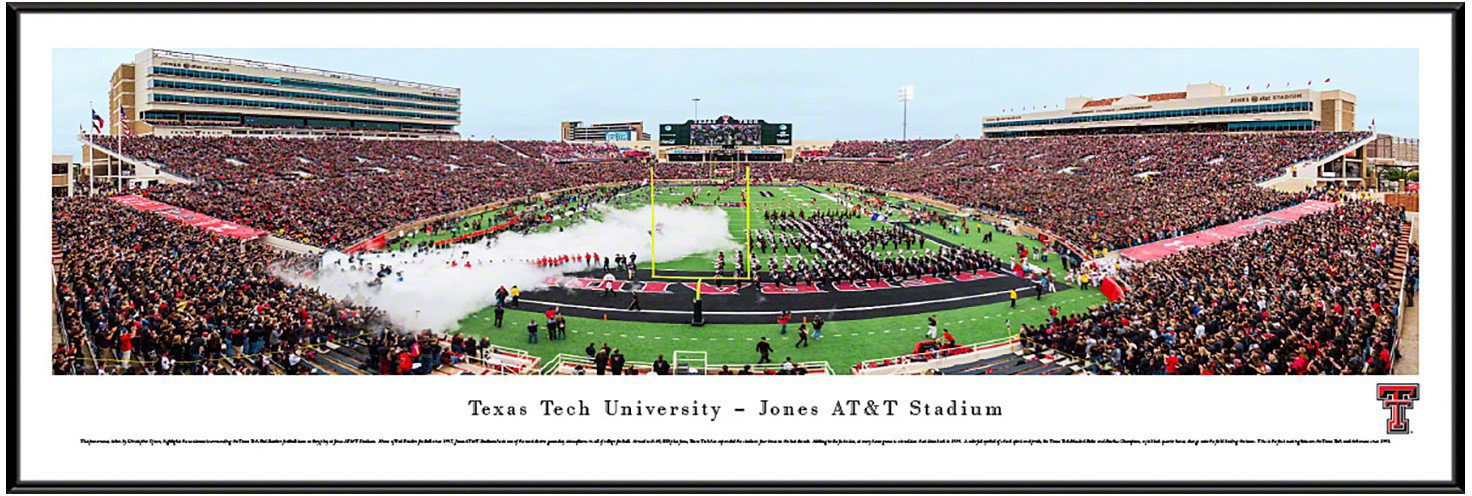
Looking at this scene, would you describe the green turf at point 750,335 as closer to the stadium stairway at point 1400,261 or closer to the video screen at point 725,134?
the stadium stairway at point 1400,261

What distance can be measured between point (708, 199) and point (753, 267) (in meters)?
27.3

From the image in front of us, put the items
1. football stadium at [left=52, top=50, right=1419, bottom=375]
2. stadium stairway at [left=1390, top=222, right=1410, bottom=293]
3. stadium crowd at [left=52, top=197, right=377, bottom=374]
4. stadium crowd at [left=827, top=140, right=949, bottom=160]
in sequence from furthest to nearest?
1. stadium crowd at [left=827, top=140, right=949, bottom=160]
2. stadium stairway at [left=1390, top=222, right=1410, bottom=293]
3. football stadium at [left=52, top=50, right=1419, bottom=375]
4. stadium crowd at [left=52, top=197, right=377, bottom=374]

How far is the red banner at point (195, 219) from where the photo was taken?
2241 cm

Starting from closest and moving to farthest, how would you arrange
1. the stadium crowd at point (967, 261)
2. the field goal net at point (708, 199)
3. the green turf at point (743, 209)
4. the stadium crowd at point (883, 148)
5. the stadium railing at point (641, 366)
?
the stadium crowd at point (967, 261), the stadium railing at point (641, 366), the field goal net at point (708, 199), the green turf at point (743, 209), the stadium crowd at point (883, 148)

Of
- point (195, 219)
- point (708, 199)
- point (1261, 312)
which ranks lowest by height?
point (1261, 312)

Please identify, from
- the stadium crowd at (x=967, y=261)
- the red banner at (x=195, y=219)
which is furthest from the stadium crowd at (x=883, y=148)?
the red banner at (x=195, y=219)

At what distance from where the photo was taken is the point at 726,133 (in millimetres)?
81250

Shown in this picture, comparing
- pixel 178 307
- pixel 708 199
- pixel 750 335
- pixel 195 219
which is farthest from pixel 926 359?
pixel 708 199
